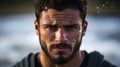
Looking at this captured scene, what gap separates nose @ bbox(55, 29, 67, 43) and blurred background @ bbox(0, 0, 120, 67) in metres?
1.20

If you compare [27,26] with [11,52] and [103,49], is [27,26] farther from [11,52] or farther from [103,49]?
[103,49]

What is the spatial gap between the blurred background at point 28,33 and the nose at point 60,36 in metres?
1.20

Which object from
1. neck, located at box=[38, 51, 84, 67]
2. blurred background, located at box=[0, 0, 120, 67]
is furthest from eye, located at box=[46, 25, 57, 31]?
blurred background, located at box=[0, 0, 120, 67]

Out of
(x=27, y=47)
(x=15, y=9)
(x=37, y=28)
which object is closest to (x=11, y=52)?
(x=27, y=47)

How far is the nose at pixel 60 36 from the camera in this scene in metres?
1.61

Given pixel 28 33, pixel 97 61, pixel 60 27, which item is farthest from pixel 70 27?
pixel 28 33

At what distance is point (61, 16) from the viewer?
1.64 m

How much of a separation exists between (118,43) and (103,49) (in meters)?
0.15

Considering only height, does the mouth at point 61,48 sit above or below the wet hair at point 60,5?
below

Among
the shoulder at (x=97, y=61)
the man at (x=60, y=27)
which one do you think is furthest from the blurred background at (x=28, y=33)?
the man at (x=60, y=27)

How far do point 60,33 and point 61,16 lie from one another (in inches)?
2.3

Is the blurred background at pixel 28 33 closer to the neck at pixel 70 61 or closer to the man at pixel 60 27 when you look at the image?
the neck at pixel 70 61

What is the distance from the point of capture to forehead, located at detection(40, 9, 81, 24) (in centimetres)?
164

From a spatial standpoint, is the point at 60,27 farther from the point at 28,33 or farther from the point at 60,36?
the point at 28,33
